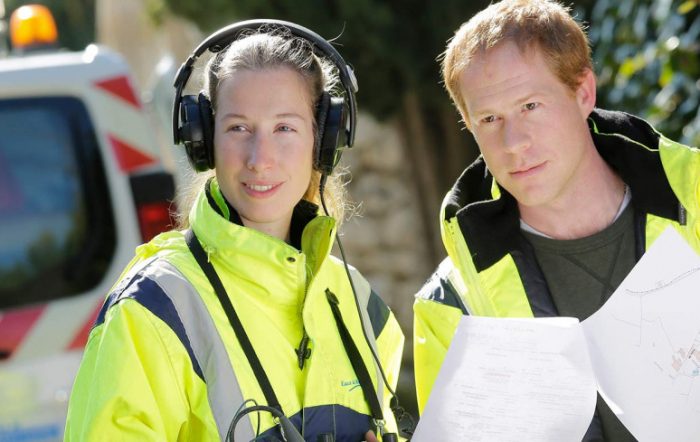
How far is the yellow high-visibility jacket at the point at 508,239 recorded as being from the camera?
9.89ft

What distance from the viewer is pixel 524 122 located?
3.01 m

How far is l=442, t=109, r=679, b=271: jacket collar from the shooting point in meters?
3.08

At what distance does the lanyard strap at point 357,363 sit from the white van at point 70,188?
1.99 meters

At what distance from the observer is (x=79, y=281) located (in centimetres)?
483

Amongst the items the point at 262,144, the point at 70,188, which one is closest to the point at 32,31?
the point at 70,188

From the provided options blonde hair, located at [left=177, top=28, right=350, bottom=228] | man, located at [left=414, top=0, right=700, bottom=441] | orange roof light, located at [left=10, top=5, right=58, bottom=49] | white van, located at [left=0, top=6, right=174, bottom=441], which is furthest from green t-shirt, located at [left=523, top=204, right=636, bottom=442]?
orange roof light, located at [left=10, top=5, right=58, bottom=49]

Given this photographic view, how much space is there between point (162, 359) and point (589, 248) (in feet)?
3.48

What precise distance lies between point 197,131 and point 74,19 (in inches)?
540

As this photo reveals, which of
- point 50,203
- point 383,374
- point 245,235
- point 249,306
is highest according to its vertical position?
point 245,235

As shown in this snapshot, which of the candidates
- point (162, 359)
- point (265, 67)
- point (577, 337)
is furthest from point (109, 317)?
point (577, 337)

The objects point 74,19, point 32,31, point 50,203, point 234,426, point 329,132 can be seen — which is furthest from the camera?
point 74,19

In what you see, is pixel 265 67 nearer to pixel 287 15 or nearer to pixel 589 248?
pixel 589 248

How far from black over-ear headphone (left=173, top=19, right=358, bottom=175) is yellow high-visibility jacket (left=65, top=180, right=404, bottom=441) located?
0.10 metres

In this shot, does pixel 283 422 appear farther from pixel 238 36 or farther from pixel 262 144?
pixel 238 36
